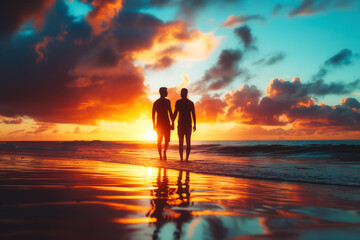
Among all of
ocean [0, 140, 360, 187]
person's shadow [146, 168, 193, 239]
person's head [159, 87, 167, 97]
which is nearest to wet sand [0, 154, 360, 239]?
person's shadow [146, 168, 193, 239]

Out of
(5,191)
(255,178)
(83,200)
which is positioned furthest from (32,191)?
(255,178)

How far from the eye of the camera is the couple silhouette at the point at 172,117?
884 cm

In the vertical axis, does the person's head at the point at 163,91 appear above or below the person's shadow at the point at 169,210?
above

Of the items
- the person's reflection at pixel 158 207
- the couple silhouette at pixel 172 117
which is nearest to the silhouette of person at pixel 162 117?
the couple silhouette at pixel 172 117

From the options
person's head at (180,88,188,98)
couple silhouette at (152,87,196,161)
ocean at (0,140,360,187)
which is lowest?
ocean at (0,140,360,187)

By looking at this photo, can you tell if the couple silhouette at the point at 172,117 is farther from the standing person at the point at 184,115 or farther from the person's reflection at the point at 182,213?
the person's reflection at the point at 182,213

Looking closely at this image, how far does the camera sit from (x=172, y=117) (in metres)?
9.19

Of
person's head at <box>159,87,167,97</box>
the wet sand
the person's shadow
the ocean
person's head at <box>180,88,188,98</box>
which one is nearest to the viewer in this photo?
the wet sand

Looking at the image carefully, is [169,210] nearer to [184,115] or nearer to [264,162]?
[184,115]

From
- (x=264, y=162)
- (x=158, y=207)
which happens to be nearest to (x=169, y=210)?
(x=158, y=207)

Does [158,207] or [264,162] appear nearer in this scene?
[158,207]

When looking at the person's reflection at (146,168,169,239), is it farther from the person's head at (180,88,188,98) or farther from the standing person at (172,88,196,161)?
the person's head at (180,88,188,98)

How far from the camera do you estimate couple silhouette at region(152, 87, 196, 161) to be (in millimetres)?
8836

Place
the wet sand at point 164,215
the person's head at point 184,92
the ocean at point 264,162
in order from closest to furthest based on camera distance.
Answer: the wet sand at point 164,215, the ocean at point 264,162, the person's head at point 184,92
